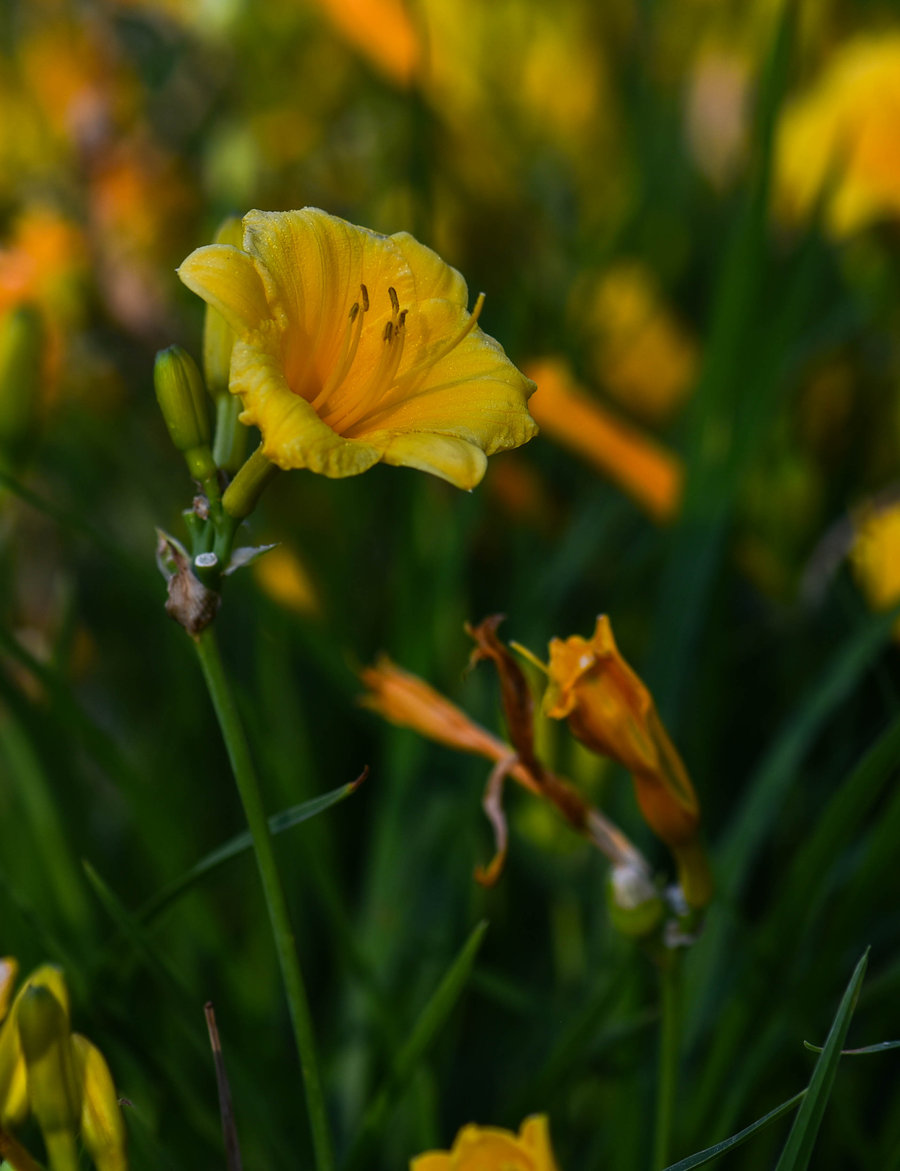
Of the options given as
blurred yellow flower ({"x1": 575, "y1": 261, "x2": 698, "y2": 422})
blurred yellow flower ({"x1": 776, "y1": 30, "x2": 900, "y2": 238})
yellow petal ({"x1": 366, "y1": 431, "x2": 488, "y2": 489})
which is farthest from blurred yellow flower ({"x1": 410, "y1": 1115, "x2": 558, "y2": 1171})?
blurred yellow flower ({"x1": 575, "y1": 261, "x2": 698, "y2": 422})

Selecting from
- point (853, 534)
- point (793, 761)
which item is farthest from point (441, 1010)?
point (853, 534)

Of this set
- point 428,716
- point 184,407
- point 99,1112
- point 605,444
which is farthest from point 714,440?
point 99,1112

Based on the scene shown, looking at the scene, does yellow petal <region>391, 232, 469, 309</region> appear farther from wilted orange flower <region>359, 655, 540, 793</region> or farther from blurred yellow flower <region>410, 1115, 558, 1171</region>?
blurred yellow flower <region>410, 1115, 558, 1171</region>

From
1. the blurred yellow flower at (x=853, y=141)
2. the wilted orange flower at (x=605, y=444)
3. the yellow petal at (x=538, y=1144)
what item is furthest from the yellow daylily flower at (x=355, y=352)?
the blurred yellow flower at (x=853, y=141)

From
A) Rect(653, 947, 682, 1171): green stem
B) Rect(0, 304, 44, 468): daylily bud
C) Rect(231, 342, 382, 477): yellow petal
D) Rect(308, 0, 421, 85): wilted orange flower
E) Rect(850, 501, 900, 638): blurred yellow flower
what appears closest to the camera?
Rect(231, 342, 382, 477): yellow petal

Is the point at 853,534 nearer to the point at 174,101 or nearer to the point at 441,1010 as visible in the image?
the point at 441,1010
